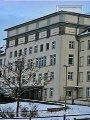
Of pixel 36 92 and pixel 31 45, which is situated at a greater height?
pixel 31 45

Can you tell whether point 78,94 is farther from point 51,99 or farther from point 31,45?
point 31,45

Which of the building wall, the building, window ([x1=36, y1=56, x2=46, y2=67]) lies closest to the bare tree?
the building

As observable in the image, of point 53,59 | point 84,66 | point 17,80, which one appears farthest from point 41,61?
point 17,80

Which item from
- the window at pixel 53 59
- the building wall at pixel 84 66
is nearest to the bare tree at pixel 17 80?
the building wall at pixel 84 66

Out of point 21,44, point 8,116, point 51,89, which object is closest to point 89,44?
point 51,89

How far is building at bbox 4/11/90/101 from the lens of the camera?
55969mm

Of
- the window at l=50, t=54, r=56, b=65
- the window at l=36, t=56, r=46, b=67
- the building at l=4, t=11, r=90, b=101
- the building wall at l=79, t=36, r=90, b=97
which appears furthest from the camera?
the window at l=36, t=56, r=46, b=67

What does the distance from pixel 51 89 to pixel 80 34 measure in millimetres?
10549

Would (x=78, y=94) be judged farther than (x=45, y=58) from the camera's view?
No

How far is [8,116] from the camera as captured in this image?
26078mm

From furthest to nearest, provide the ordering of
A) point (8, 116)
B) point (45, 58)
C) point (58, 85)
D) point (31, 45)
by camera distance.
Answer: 1. point (31, 45)
2. point (45, 58)
3. point (58, 85)
4. point (8, 116)

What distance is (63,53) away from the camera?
56.6m

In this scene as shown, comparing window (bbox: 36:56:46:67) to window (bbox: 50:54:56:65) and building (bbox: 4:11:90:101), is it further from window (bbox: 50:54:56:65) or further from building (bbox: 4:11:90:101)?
window (bbox: 50:54:56:65)

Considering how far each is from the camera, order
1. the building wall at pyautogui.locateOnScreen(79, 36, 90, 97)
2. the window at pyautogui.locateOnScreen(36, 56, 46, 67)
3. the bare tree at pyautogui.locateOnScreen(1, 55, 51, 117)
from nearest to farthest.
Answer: the bare tree at pyautogui.locateOnScreen(1, 55, 51, 117) → the building wall at pyautogui.locateOnScreen(79, 36, 90, 97) → the window at pyautogui.locateOnScreen(36, 56, 46, 67)
